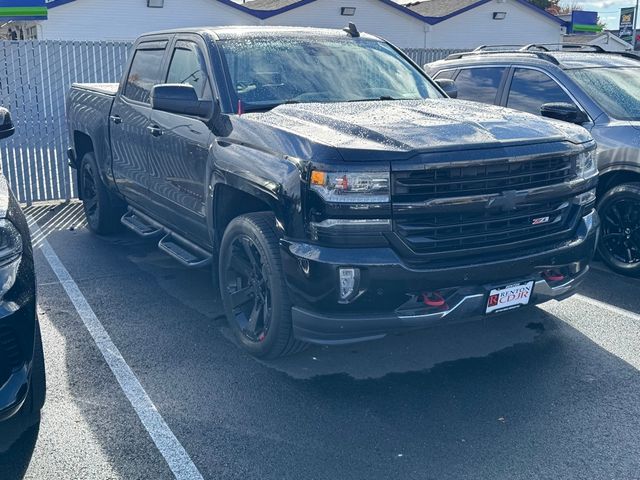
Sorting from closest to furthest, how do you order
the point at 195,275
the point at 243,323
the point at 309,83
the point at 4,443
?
the point at 4,443 → the point at 243,323 → the point at 309,83 → the point at 195,275

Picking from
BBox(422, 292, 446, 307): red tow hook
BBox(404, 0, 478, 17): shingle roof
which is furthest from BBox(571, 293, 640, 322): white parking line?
BBox(404, 0, 478, 17): shingle roof

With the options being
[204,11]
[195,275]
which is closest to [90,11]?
[204,11]

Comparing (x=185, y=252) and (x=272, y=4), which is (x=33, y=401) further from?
(x=272, y=4)

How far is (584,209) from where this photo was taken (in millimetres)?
4422

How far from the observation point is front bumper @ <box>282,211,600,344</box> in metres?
3.68

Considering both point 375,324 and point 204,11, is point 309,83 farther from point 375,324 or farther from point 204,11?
point 204,11

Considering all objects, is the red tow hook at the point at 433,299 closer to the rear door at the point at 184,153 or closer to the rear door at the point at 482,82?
the rear door at the point at 184,153

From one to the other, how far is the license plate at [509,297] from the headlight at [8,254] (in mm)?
2414

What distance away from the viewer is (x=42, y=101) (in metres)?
9.62

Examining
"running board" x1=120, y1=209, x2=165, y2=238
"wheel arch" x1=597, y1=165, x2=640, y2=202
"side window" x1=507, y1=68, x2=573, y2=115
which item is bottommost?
"running board" x1=120, y1=209, x2=165, y2=238

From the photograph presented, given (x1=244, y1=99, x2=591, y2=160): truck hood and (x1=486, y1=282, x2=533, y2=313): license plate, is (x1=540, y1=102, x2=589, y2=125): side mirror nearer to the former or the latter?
(x1=244, y1=99, x2=591, y2=160): truck hood

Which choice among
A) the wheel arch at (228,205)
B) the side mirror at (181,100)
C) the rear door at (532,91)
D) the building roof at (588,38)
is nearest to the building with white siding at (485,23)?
the building roof at (588,38)

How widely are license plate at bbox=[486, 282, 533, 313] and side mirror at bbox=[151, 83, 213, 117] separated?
2.21 metres

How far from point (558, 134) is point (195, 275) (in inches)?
138
